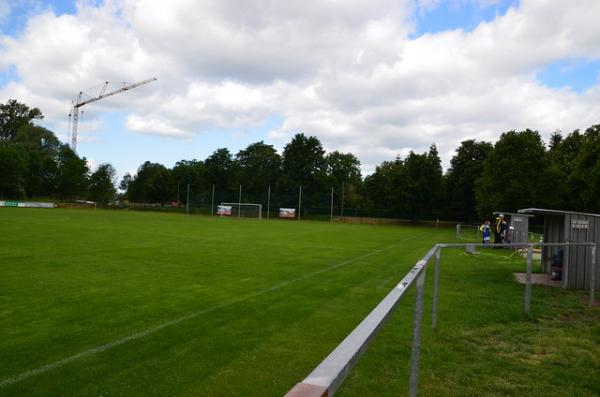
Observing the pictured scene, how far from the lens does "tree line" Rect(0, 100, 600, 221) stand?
51281 mm

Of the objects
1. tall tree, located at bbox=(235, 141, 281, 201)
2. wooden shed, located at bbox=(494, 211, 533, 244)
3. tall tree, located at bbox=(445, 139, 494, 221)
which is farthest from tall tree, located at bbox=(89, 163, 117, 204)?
wooden shed, located at bbox=(494, 211, 533, 244)

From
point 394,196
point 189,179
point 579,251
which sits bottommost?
point 579,251

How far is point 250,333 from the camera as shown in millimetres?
7152

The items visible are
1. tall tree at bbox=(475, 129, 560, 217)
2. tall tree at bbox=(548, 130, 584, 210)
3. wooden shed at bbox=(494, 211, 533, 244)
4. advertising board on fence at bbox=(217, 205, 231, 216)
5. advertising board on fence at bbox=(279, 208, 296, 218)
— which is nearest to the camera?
wooden shed at bbox=(494, 211, 533, 244)

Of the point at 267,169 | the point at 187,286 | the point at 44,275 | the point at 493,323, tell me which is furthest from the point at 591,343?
the point at 267,169

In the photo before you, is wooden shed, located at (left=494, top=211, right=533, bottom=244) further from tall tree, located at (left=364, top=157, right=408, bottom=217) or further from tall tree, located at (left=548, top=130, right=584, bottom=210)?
tall tree, located at (left=364, top=157, right=408, bottom=217)

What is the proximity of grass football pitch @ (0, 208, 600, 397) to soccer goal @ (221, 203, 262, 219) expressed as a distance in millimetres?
63687

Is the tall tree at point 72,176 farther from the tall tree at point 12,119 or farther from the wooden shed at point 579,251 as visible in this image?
the wooden shed at point 579,251

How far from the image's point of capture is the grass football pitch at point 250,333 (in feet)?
17.3

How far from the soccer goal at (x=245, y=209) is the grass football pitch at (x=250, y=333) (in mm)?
63687

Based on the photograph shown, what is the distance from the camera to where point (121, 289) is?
1016 centimetres

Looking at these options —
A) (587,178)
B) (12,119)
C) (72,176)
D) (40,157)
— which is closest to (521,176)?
(587,178)

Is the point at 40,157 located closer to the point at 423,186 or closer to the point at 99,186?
the point at 99,186

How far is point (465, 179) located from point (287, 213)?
2763cm
